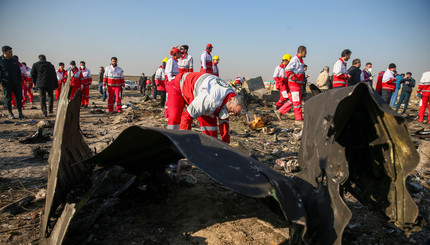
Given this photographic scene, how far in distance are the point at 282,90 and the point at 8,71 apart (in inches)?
325

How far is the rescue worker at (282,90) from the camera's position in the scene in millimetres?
8062

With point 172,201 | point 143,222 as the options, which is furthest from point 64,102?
point 172,201

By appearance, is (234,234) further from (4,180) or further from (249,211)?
(4,180)

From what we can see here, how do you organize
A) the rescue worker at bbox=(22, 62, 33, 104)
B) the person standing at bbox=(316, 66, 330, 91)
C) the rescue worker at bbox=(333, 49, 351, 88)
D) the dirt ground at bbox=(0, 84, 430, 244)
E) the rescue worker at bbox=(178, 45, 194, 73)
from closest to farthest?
the dirt ground at bbox=(0, 84, 430, 244)
the rescue worker at bbox=(333, 49, 351, 88)
the rescue worker at bbox=(178, 45, 194, 73)
the rescue worker at bbox=(22, 62, 33, 104)
the person standing at bbox=(316, 66, 330, 91)

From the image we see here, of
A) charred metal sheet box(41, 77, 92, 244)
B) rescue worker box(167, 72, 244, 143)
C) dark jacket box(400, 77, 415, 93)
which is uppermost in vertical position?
dark jacket box(400, 77, 415, 93)

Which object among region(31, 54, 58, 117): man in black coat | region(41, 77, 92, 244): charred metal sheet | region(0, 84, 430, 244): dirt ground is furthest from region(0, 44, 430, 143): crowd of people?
region(0, 84, 430, 244): dirt ground

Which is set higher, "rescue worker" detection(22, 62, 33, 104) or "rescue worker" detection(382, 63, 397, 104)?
"rescue worker" detection(382, 63, 397, 104)

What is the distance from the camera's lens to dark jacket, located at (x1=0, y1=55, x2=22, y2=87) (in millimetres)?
7125

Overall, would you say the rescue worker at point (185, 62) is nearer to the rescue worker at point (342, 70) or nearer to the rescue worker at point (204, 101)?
the rescue worker at point (342, 70)

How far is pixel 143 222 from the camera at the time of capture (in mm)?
2480

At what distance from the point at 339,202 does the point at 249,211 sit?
1.31 m

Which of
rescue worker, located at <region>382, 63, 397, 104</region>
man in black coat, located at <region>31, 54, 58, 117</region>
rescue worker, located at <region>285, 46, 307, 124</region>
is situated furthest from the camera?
rescue worker, located at <region>382, 63, 397, 104</region>

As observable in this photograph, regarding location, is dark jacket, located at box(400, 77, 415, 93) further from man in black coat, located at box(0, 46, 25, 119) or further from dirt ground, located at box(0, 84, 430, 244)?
man in black coat, located at box(0, 46, 25, 119)

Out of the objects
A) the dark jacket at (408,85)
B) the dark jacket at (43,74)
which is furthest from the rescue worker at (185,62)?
the dark jacket at (408,85)
